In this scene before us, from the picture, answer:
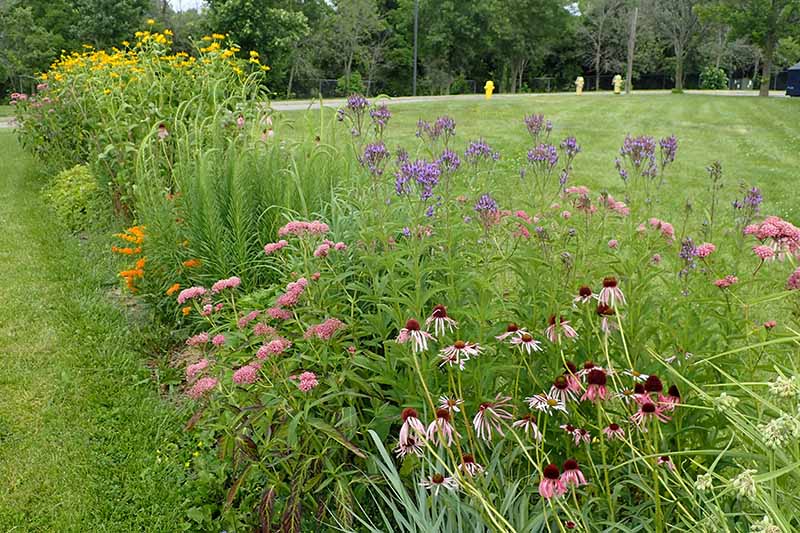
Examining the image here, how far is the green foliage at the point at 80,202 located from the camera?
596 cm

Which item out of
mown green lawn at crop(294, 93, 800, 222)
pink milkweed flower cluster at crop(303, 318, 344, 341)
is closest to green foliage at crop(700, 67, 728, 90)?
mown green lawn at crop(294, 93, 800, 222)

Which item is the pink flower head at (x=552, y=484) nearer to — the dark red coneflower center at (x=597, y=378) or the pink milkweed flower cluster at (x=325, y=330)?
the dark red coneflower center at (x=597, y=378)

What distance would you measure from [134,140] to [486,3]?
36636 mm

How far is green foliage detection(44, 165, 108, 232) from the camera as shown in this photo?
19.6ft

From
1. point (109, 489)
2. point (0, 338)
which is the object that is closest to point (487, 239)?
point (109, 489)

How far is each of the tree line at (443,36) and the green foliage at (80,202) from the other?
21.7 metres

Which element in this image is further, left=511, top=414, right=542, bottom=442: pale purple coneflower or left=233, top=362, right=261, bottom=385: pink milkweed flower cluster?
left=233, top=362, right=261, bottom=385: pink milkweed flower cluster

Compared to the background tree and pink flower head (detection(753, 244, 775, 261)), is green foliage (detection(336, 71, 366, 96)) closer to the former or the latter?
the background tree

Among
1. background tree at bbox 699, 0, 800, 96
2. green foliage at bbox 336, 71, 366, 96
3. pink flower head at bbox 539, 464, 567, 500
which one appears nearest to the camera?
pink flower head at bbox 539, 464, 567, 500

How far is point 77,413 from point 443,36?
38358mm

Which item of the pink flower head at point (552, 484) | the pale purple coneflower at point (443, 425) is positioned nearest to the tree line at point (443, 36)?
the pale purple coneflower at point (443, 425)

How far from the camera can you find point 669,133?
12406 millimetres

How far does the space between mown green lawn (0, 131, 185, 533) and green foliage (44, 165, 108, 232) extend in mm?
933

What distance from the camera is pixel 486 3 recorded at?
3816 centimetres
